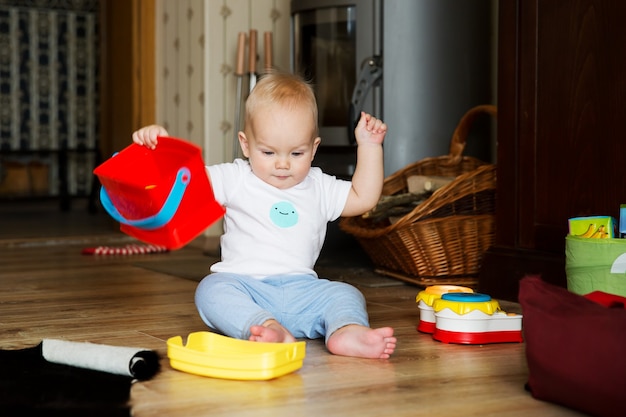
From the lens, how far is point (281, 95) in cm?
170

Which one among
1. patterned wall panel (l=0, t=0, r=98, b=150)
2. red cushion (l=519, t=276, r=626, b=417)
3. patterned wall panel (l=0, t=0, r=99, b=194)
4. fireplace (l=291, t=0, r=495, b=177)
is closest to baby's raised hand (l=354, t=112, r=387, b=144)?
red cushion (l=519, t=276, r=626, b=417)

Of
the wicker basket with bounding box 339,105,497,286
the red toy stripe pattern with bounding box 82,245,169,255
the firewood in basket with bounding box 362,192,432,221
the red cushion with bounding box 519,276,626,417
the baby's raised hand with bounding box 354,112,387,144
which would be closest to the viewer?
the red cushion with bounding box 519,276,626,417

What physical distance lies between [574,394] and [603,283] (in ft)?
1.86

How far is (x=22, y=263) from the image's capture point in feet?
10.3

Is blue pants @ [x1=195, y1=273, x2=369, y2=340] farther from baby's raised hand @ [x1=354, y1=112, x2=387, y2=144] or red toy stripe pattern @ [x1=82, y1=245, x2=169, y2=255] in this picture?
red toy stripe pattern @ [x1=82, y1=245, x2=169, y2=255]

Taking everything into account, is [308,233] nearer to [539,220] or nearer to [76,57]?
[539,220]

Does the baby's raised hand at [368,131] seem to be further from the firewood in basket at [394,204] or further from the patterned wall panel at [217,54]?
the patterned wall panel at [217,54]

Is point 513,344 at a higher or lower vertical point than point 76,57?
lower

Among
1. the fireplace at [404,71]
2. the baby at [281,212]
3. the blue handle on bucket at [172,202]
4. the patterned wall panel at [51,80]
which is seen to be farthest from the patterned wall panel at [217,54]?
the patterned wall panel at [51,80]

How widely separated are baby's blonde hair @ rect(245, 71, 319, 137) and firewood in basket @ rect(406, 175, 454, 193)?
83cm

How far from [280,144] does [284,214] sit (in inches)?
5.9

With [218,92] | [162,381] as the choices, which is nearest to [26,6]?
[218,92]

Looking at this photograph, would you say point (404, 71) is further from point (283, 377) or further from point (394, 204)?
point (283, 377)

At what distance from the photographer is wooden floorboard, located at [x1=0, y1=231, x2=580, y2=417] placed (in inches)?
48.9
